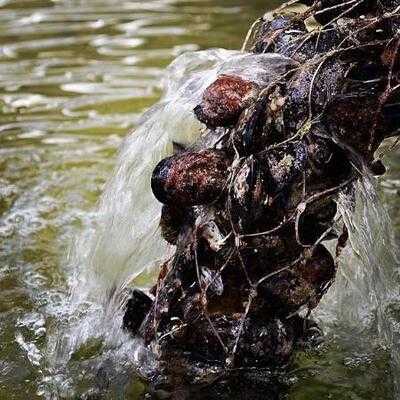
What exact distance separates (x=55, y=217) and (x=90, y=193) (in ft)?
1.23

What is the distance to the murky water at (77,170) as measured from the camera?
264 cm

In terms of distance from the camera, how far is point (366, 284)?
2.76m

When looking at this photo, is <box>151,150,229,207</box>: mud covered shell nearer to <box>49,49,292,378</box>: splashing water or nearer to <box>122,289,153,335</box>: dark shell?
<box>49,49,292,378</box>: splashing water

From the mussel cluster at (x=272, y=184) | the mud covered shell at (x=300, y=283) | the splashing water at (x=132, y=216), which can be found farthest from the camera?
the splashing water at (x=132, y=216)

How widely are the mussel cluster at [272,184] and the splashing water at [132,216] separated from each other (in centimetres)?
13

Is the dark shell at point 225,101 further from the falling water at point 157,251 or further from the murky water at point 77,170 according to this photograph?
the murky water at point 77,170

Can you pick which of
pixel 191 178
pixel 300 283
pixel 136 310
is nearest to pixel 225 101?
pixel 191 178

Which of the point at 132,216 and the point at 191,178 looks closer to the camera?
the point at 191,178

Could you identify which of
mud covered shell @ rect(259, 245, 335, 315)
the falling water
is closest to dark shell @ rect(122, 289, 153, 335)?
the falling water

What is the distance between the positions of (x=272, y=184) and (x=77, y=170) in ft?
8.44

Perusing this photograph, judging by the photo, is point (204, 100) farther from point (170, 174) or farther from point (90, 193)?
point (90, 193)

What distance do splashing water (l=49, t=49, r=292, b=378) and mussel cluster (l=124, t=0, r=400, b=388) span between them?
134mm

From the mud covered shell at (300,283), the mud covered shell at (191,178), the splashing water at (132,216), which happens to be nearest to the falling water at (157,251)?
the splashing water at (132,216)

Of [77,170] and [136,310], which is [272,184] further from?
[77,170]
